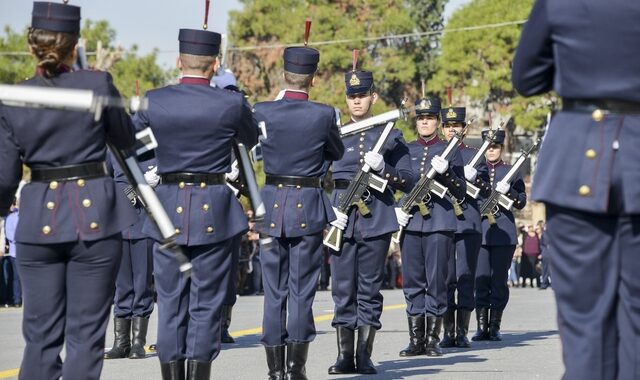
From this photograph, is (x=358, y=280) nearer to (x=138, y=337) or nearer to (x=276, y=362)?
(x=276, y=362)

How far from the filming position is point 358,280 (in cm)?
1155

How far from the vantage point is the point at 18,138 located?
718 cm

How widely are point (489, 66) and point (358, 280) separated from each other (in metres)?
50.2

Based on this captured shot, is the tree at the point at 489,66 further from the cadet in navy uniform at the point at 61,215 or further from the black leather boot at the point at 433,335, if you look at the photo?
the cadet in navy uniform at the point at 61,215

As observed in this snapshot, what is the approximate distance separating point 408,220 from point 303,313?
3.59 m

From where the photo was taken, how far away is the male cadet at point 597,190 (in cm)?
596

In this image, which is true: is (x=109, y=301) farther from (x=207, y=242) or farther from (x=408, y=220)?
(x=408, y=220)

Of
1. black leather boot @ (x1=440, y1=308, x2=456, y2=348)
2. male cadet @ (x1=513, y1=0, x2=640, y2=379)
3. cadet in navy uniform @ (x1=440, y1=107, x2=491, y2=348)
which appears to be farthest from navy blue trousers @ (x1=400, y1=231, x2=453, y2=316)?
male cadet @ (x1=513, y1=0, x2=640, y2=379)

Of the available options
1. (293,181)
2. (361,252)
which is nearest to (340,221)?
(361,252)

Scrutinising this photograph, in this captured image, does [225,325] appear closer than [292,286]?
No

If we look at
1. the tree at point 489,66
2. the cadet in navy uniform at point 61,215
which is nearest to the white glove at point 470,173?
the cadet in navy uniform at point 61,215

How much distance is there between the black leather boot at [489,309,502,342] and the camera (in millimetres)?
15188

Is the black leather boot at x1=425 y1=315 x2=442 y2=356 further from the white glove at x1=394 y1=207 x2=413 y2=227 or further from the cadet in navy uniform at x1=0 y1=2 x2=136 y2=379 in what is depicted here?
the cadet in navy uniform at x1=0 y1=2 x2=136 y2=379

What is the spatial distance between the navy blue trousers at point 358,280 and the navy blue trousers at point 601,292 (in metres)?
5.36
